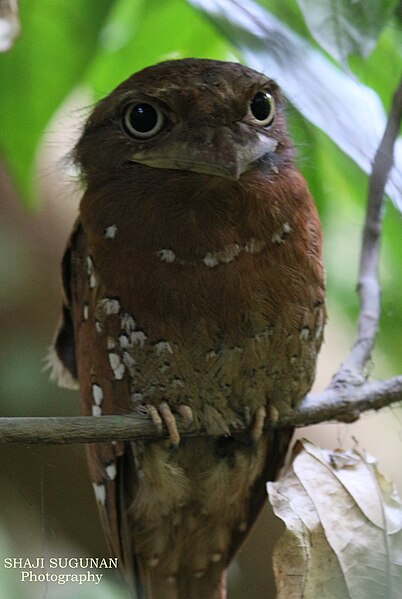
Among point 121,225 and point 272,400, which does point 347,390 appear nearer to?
point 272,400

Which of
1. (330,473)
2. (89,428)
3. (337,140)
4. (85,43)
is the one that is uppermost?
(85,43)

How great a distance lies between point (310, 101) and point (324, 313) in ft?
1.99

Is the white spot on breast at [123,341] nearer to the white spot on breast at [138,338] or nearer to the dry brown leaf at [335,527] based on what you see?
the white spot on breast at [138,338]

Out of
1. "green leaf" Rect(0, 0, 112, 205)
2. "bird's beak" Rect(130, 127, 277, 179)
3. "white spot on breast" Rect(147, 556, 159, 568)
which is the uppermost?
"green leaf" Rect(0, 0, 112, 205)

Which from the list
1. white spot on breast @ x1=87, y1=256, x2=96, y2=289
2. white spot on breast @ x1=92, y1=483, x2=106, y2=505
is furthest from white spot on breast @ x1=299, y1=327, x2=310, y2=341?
white spot on breast @ x1=92, y1=483, x2=106, y2=505

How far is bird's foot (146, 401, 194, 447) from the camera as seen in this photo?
160 centimetres

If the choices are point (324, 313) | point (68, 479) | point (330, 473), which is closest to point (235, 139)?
point (324, 313)

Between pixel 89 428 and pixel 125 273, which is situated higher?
pixel 125 273

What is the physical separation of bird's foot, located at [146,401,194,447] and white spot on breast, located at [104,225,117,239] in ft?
1.16

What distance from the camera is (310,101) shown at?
51.3 inches

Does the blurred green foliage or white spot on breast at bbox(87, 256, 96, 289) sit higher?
the blurred green foliage

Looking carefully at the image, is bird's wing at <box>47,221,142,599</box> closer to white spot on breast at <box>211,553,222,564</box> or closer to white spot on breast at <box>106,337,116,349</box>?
white spot on breast at <box>106,337,116,349</box>

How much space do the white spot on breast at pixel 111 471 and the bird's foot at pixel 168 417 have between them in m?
0.23

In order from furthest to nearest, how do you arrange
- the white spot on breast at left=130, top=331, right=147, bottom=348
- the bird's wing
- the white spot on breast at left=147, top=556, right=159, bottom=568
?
the white spot on breast at left=147, top=556, right=159, bottom=568
the bird's wing
the white spot on breast at left=130, top=331, right=147, bottom=348
